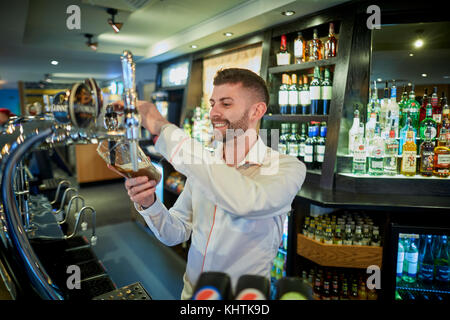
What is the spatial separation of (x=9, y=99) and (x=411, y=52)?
1685cm

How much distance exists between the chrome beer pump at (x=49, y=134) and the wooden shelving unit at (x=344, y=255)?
5.55 ft

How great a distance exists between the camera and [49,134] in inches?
24.8

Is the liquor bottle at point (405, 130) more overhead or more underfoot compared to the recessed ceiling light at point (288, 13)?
more underfoot

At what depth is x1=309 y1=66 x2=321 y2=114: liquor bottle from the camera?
96.1 inches

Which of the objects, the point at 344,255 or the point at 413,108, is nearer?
the point at 344,255

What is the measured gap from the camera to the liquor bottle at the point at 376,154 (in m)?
2.16

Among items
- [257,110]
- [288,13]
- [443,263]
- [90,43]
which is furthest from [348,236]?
[90,43]

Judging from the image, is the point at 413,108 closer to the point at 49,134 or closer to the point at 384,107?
the point at 384,107

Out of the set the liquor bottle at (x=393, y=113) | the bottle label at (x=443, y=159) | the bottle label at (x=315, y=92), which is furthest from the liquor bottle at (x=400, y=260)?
the bottle label at (x=315, y=92)

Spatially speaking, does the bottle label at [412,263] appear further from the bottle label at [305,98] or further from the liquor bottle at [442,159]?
the bottle label at [305,98]

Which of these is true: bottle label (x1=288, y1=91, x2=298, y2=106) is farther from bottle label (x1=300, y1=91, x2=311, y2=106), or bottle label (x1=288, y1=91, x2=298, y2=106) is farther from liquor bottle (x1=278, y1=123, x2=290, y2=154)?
liquor bottle (x1=278, y1=123, x2=290, y2=154)

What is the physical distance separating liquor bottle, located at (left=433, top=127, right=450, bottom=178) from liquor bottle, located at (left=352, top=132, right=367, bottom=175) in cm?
46
